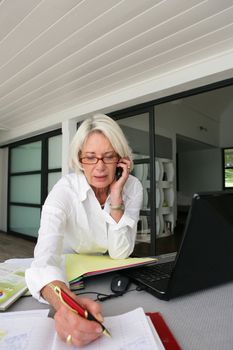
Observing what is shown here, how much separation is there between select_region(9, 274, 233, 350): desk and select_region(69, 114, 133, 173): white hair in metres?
0.60

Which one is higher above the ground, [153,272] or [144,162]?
[144,162]

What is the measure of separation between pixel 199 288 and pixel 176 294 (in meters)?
0.09

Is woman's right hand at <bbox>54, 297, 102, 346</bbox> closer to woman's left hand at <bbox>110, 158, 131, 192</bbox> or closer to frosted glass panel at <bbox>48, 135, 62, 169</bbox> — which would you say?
woman's left hand at <bbox>110, 158, 131, 192</bbox>

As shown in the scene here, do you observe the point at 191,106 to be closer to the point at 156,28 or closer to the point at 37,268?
the point at 156,28

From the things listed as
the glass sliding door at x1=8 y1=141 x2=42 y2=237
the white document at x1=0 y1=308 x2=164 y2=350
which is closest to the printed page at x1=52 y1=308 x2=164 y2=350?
the white document at x1=0 y1=308 x2=164 y2=350

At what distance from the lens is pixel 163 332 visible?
1.79 ft

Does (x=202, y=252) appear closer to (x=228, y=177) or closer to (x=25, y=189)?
(x=25, y=189)

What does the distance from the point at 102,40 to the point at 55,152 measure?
10.6 feet

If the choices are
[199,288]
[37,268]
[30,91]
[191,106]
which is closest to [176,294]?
[199,288]

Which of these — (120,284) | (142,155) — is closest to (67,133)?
(142,155)

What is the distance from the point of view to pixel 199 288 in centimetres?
75

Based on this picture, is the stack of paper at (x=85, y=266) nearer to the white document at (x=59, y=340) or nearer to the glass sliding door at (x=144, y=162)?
the white document at (x=59, y=340)

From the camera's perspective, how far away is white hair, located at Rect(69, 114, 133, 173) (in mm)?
1148

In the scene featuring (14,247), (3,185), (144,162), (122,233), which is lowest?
(14,247)
